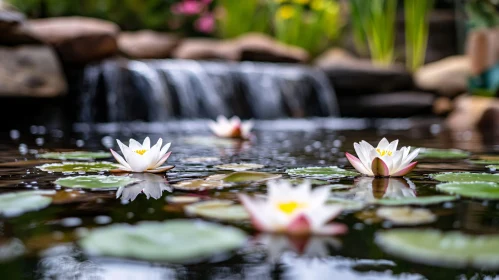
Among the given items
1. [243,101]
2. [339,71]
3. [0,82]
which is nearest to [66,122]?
[0,82]

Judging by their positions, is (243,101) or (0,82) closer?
(0,82)

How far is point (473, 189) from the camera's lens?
1504mm

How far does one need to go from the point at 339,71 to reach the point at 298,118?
0.85m

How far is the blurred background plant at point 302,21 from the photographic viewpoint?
8.97m

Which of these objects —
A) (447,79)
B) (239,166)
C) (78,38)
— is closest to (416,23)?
(447,79)

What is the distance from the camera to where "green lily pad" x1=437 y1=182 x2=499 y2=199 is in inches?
56.7

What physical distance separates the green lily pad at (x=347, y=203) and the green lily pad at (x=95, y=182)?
63 centimetres

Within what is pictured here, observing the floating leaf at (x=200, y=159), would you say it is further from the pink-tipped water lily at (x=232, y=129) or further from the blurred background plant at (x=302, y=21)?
the blurred background plant at (x=302, y=21)

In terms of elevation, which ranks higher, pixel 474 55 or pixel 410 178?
pixel 474 55

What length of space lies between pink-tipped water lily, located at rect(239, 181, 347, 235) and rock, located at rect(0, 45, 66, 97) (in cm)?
457

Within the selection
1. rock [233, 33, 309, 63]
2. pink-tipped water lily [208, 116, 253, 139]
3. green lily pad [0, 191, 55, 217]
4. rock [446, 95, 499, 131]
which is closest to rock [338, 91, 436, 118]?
rock [446, 95, 499, 131]

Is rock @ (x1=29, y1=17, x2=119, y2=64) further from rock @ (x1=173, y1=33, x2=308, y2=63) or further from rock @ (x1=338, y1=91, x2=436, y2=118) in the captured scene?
rock @ (x1=338, y1=91, x2=436, y2=118)

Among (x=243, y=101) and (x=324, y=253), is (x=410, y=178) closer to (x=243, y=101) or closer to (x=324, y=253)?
(x=324, y=253)

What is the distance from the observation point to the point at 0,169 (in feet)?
6.57
